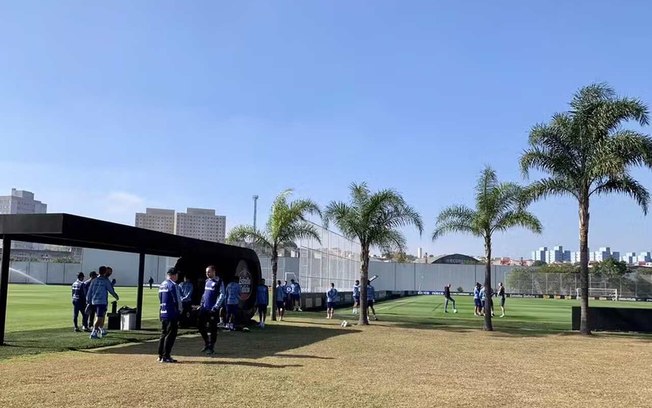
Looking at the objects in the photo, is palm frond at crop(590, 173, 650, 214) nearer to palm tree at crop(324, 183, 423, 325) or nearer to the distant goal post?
palm tree at crop(324, 183, 423, 325)

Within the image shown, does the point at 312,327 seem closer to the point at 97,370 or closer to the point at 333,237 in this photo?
the point at 97,370

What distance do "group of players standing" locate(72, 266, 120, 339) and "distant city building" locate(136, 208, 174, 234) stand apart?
383 feet

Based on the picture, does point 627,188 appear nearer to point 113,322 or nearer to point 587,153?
point 587,153

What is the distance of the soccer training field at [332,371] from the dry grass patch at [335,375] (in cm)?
2

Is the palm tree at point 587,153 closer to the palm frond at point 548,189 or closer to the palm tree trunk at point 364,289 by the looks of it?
the palm frond at point 548,189

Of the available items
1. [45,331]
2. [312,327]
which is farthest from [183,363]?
[312,327]

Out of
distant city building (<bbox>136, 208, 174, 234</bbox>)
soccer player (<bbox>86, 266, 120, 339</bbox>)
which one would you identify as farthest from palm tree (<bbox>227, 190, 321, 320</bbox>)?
distant city building (<bbox>136, 208, 174, 234</bbox>)

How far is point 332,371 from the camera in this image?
1148 centimetres

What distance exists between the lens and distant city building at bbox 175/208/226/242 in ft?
417

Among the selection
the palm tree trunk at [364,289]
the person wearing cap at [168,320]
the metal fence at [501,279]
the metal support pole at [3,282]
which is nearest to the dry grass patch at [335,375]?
the person wearing cap at [168,320]

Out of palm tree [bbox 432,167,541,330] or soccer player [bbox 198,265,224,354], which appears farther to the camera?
palm tree [bbox 432,167,541,330]

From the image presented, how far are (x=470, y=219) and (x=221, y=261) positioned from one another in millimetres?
9372

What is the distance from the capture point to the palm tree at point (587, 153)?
2055 centimetres

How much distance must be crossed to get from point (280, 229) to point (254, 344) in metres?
11.8
